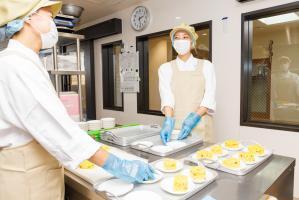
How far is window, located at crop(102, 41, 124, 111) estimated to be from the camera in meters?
4.53

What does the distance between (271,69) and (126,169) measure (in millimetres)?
2261

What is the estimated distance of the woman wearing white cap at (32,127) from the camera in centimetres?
75

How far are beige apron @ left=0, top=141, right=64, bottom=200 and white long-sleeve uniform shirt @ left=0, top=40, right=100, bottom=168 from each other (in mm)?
59

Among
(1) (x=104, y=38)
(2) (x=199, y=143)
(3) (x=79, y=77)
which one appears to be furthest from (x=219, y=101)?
(1) (x=104, y=38)

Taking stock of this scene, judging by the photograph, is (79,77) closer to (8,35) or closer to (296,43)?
(8,35)

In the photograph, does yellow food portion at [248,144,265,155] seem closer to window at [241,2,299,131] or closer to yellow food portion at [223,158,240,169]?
yellow food portion at [223,158,240,169]

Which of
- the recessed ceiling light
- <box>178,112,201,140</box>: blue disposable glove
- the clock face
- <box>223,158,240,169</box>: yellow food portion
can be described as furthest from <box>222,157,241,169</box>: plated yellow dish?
the clock face

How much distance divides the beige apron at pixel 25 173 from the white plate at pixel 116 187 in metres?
0.21

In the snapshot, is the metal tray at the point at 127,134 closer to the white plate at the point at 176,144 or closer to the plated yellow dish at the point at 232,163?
the white plate at the point at 176,144

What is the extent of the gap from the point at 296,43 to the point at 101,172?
91.3 inches

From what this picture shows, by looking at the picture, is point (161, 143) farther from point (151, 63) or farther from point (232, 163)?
point (151, 63)

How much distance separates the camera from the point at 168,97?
6.51 ft

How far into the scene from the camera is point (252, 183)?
0.93 meters

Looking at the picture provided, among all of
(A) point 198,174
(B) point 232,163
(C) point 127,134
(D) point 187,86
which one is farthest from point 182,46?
(A) point 198,174
